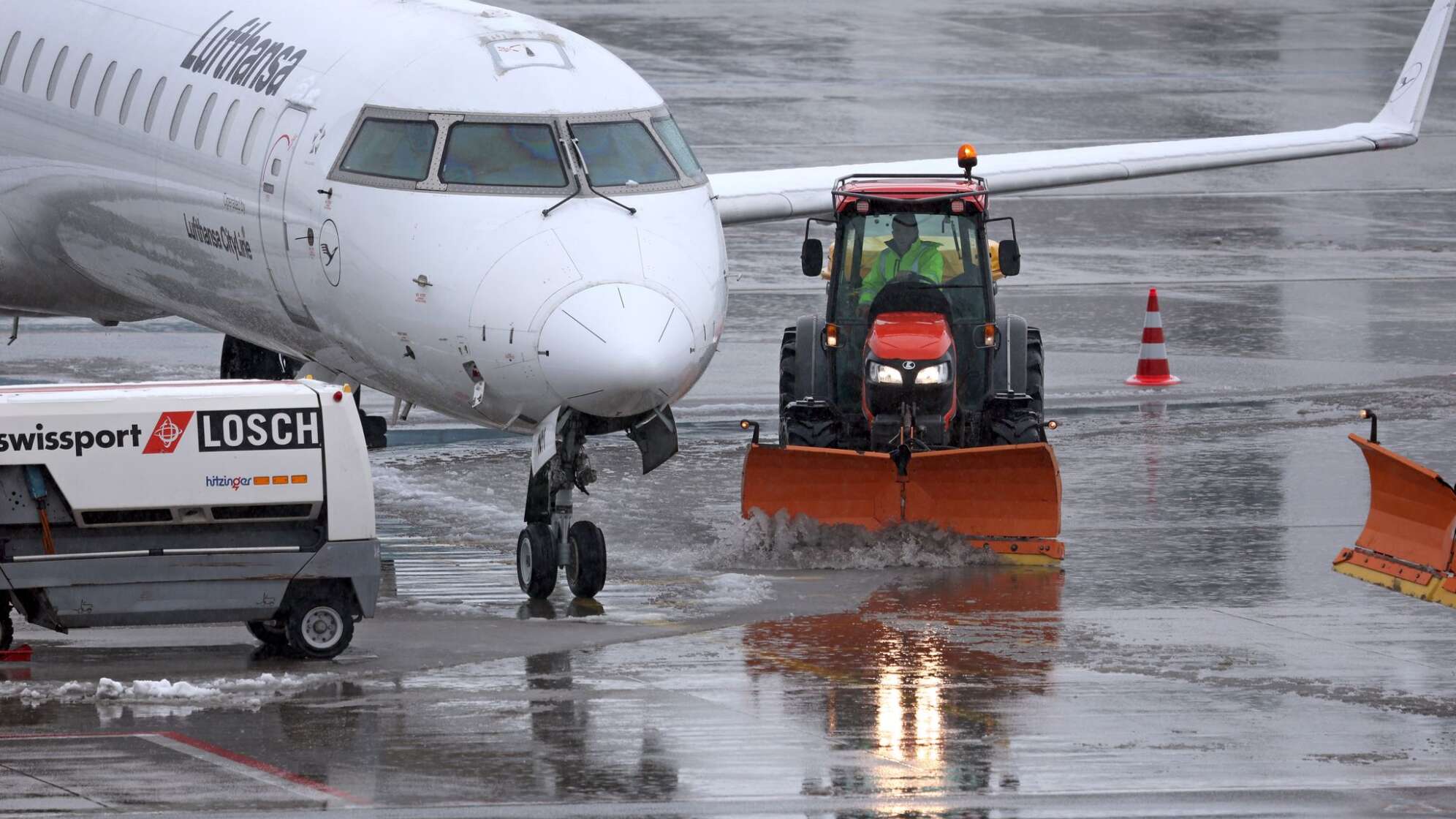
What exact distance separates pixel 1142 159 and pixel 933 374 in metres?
7.07

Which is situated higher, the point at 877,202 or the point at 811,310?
the point at 877,202

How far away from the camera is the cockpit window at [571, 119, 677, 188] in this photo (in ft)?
42.9

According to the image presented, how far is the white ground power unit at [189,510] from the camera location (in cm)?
1160

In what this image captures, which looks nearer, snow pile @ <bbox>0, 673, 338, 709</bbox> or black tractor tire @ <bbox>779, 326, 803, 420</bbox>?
snow pile @ <bbox>0, 673, 338, 709</bbox>

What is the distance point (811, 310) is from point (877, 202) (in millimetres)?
7934

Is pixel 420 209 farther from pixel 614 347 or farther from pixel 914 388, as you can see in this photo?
pixel 914 388

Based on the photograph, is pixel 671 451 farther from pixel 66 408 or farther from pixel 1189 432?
pixel 1189 432

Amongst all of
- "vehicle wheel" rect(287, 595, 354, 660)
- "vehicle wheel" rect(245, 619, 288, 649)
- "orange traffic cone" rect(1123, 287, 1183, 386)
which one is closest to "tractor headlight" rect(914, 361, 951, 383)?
"vehicle wheel" rect(287, 595, 354, 660)

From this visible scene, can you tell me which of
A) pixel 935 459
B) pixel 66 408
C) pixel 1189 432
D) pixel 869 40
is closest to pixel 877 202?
pixel 935 459

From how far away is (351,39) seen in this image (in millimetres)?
14094

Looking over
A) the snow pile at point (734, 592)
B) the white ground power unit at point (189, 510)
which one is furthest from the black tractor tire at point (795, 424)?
the white ground power unit at point (189, 510)

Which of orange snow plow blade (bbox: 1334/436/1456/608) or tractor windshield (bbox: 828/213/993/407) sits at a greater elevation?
tractor windshield (bbox: 828/213/993/407)

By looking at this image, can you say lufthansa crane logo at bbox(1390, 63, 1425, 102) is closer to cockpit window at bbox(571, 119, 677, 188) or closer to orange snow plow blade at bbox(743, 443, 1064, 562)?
orange snow plow blade at bbox(743, 443, 1064, 562)

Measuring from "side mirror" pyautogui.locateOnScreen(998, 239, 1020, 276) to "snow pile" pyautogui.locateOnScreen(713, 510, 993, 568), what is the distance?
2554 mm
